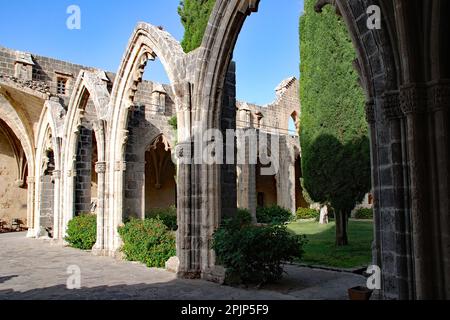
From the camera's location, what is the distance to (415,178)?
334cm

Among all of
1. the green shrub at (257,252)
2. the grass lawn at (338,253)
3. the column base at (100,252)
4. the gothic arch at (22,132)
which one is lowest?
the grass lawn at (338,253)

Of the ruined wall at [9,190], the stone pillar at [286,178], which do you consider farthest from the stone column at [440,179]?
the ruined wall at [9,190]

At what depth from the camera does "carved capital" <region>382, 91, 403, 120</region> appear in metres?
3.54

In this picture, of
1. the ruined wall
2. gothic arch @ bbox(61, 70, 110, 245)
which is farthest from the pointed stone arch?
the ruined wall

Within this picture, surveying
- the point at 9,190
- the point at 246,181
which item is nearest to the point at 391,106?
the point at 246,181

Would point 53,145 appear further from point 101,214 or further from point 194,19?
point 194,19

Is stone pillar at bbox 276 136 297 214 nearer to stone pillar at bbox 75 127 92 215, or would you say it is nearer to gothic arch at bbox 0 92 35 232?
stone pillar at bbox 75 127 92 215

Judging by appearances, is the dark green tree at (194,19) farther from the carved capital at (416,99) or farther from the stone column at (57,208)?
the stone column at (57,208)

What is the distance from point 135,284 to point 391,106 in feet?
14.8

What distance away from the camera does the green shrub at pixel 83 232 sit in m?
10.6

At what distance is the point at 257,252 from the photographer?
5.61 meters

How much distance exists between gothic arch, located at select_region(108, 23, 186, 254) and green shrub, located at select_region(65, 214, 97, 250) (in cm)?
159

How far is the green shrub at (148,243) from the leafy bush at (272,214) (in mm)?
11488

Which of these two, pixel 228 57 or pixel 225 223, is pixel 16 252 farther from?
pixel 228 57
